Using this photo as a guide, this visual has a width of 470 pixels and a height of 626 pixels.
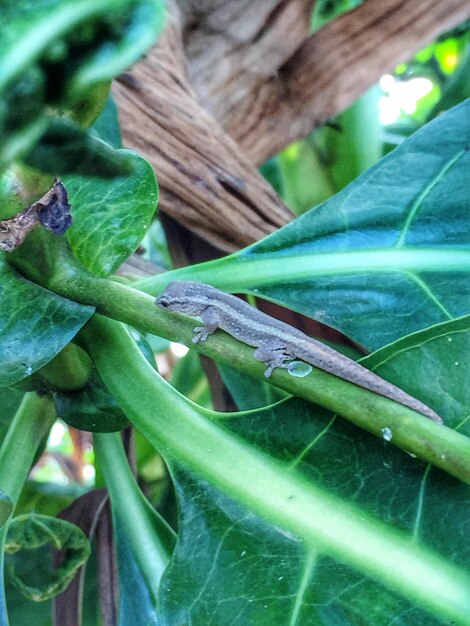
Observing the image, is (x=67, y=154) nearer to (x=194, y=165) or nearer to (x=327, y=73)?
(x=194, y=165)

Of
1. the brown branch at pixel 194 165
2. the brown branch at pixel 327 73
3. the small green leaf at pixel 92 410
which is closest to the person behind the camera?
the small green leaf at pixel 92 410

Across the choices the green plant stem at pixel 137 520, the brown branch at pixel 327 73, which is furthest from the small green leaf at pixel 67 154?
the brown branch at pixel 327 73

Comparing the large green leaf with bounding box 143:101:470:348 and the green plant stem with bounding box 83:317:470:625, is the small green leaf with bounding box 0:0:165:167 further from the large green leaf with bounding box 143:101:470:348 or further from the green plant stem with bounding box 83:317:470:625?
the large green leaf with bounding box 143:101:470:348

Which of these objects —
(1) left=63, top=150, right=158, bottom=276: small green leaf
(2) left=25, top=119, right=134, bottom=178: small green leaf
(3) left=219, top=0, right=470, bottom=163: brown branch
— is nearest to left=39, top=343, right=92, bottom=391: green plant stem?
(1) left=63, top=150, right=158, bottom=276: small green leaf

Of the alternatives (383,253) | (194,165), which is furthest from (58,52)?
(194,165)

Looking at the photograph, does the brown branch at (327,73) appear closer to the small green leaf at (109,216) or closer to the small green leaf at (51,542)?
the small green leaf at (109,216)

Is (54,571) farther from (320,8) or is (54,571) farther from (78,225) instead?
(320,8)

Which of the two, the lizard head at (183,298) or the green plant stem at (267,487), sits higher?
the lizard head at (183,298)

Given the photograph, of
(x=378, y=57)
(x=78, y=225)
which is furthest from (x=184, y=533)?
(x=378, y=57)
